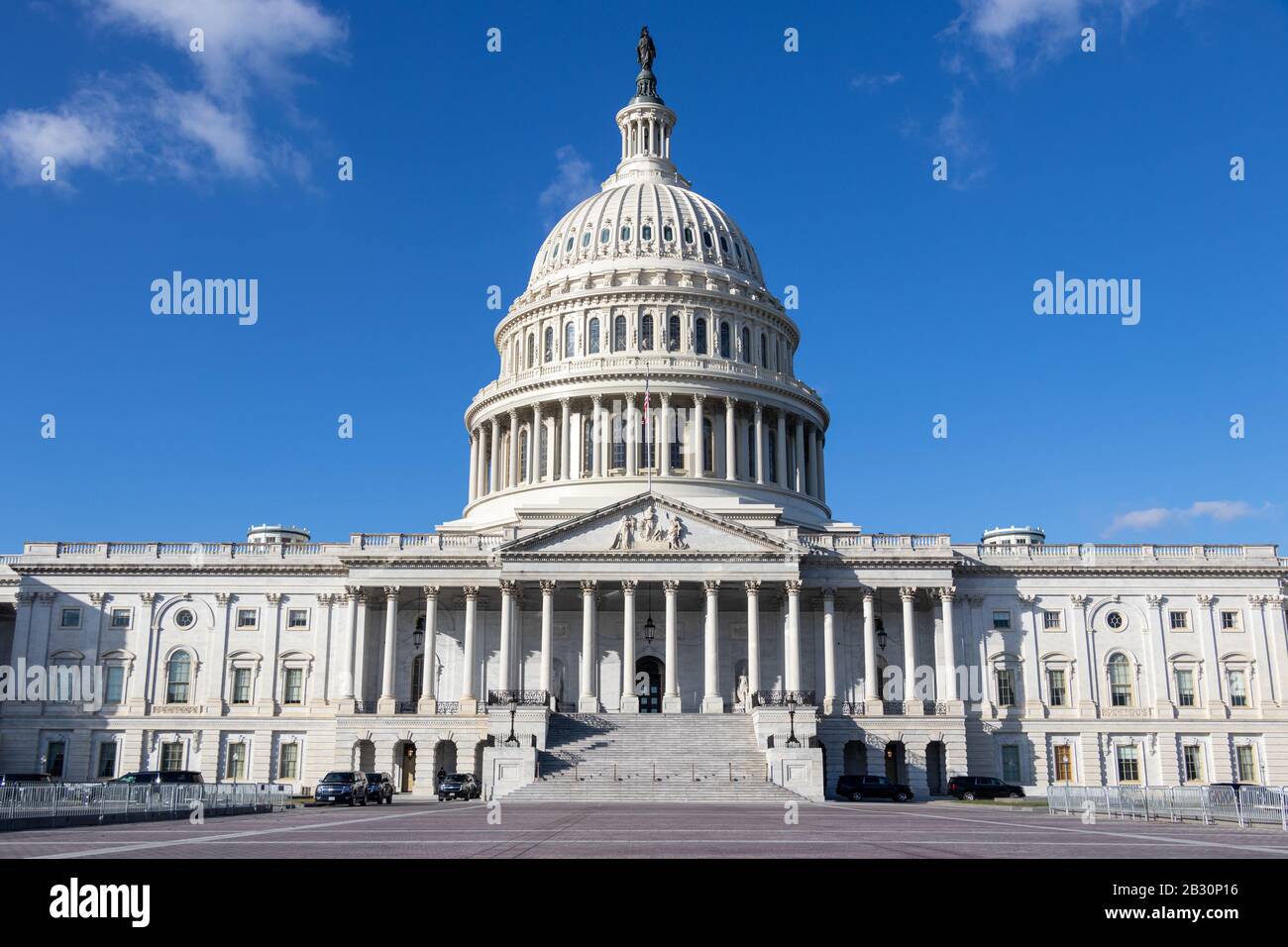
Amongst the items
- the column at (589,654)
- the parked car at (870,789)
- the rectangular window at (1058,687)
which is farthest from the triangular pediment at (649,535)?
the rectangular window at (1058,687)

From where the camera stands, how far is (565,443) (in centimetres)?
9075

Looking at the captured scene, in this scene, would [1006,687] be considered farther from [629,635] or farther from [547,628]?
[547,628]

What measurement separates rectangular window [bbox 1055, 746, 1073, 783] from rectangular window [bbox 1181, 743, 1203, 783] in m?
7.13

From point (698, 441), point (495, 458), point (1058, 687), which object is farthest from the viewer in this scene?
point (495, 458)

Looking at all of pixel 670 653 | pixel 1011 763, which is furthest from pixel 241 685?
pixel 1011 763

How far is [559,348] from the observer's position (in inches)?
3797

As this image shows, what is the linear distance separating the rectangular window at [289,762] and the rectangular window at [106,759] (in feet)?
34.6

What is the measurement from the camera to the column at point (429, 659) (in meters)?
71.4

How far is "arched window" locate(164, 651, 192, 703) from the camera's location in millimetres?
77188

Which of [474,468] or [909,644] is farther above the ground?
[474,468]

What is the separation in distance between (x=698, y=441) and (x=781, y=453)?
7419 mm

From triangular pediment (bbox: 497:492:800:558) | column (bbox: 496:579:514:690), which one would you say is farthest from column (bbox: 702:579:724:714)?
column (bbox: 496:579:514:690)
